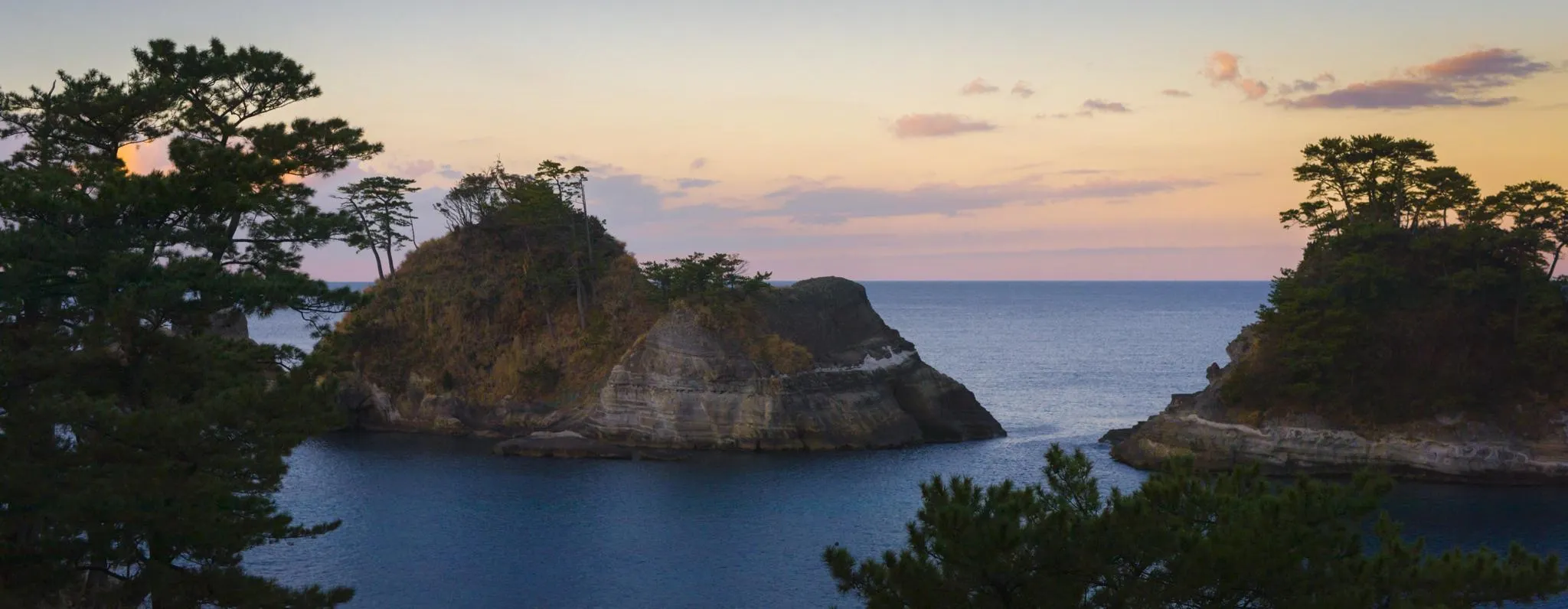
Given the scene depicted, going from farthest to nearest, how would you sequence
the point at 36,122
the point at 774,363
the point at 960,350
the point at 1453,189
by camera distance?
1. the point at 960,350
2. the point at 774,363
3. the point at 1453,189
4. the point at 36,122

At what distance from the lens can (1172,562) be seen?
16875 mm

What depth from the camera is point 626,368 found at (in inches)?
2613

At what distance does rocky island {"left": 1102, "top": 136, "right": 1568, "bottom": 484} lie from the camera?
5428 centimetres

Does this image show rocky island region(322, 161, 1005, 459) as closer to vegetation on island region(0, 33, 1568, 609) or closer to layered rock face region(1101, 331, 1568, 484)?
layered rock face region(1101, 331, 1568, 484)

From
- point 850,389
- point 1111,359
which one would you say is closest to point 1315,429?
point 850,389

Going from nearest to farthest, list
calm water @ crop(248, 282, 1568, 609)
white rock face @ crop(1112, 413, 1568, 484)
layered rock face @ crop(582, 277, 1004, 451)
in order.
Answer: calm water @ crop(248, 282, 1568, 609)
white rock face @ crop(1112, 413, 1568, 484)
layered rock face @ crop(582, 277, 1004, 451)

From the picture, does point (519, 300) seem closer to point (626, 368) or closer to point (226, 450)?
point (626, 368)

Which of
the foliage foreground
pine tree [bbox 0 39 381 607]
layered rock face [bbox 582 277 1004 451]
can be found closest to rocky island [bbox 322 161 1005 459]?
layered rock face [bbox 582 277 1004 451]

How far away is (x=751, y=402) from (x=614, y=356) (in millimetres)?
10943

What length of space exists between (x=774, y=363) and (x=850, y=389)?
15.7 ft

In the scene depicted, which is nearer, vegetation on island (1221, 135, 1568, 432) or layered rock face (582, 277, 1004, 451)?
vegetation on island (1221, 135, 1568, 432)

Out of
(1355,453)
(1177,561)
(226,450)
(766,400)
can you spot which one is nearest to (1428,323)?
(1355,453)

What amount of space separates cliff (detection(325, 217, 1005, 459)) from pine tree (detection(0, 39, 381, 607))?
122 ft

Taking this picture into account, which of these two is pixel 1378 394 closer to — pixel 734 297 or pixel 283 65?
pixel 734 297
